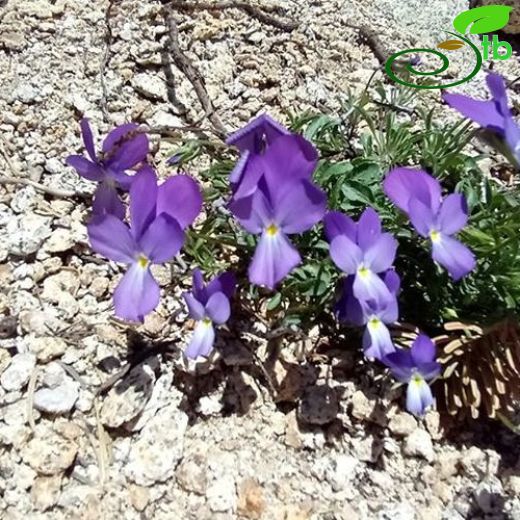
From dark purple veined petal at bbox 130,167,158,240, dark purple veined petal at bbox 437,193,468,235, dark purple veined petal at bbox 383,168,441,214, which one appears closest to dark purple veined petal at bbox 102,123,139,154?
dark purple veined petal at bbox 130,167,158,240

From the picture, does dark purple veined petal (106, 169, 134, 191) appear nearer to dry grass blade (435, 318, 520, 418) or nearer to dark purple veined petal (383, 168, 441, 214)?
dark purple veined petal (383, 168, 441, 214)

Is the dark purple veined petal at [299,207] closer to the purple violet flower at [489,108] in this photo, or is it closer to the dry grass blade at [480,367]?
the purple violet flower at [489,108]

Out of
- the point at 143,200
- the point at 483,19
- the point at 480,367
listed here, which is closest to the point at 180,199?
the point at 143,200

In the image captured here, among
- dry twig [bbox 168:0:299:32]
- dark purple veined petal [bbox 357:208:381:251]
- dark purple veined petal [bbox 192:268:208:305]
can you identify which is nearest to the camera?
dark purple veined petal [bbox 357:208:381:251]

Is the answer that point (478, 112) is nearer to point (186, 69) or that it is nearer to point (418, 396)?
point (418, 396)

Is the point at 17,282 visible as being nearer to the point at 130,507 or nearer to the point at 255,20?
the point at 130,507

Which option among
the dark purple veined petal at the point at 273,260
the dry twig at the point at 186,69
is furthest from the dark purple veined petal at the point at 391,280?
the dry twig at the point at 186,69

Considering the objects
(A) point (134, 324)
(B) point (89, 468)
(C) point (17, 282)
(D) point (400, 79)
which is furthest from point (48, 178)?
(D) point (400, 79)
